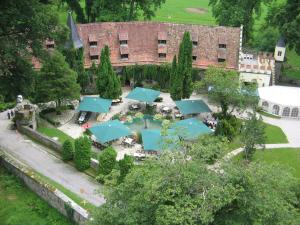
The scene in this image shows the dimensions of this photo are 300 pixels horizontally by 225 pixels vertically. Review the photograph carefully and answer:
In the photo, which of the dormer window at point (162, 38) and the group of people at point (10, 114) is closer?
the group of people at point (10, 114)

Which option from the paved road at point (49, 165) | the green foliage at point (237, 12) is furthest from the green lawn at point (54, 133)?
the green foliage at point (237, 12)

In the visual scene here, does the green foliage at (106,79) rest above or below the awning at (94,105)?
above

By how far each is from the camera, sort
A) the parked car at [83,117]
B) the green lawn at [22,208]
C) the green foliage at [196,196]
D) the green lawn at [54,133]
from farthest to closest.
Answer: the parked car at [83,117] < the green lawn at [54,133] < the green lawn at [22,208] < the green foliage at [196,196]

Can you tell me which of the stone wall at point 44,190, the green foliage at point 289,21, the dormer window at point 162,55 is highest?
the green foliage at point 289,21

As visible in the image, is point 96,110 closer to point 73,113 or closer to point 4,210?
point 73,113

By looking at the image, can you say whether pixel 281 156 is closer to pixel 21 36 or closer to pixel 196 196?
pixel 196 196

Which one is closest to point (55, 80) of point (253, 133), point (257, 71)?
point (253, 133)

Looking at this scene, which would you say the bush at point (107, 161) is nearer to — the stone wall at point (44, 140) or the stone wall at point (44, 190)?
the stone wall at point (44, 140)
